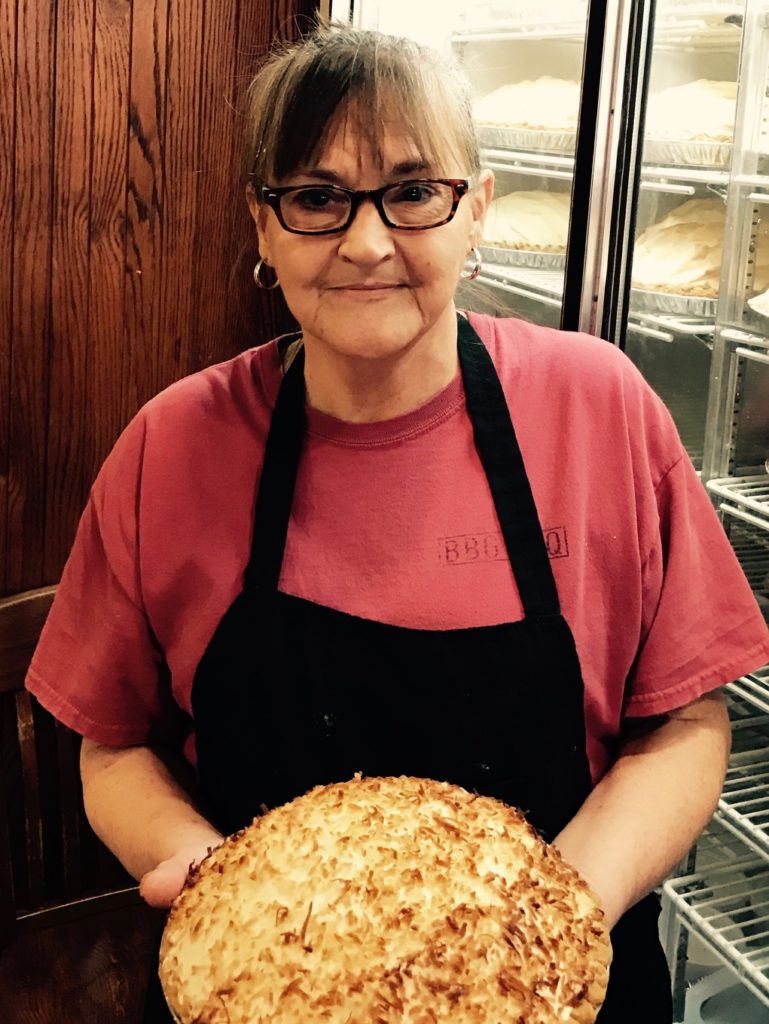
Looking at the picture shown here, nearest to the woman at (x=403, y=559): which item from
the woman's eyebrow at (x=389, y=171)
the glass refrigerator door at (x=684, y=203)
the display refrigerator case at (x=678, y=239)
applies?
the woman's eyebrow at (x=389, y=171)

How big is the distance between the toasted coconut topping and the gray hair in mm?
688

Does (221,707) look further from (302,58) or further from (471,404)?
(302,58)

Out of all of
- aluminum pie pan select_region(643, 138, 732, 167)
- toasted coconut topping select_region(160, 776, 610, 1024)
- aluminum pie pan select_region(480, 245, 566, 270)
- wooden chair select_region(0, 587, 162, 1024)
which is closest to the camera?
toasted coconut topping select_region(160, 776, 610, 1024)

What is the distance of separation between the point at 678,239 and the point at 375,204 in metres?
1.04

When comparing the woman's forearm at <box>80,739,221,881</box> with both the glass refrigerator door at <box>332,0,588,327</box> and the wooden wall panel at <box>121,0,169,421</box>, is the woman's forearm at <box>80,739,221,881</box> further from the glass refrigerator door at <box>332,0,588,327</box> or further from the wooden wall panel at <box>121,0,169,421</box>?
the wooden wall panel at <box>121,0,169,421</box>

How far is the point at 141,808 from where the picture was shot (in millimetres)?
1219

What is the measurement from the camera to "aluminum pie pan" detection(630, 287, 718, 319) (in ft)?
6.12

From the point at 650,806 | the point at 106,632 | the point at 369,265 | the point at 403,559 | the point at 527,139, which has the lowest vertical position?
the point at 650,806

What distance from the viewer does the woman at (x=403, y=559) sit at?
112 cm

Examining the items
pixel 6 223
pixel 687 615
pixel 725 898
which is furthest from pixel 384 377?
→ pixel 6 223

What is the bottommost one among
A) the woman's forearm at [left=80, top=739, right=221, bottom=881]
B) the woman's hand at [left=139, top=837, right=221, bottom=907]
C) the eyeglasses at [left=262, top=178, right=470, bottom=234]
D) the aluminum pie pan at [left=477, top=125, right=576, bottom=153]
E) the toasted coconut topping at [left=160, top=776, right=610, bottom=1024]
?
the woman's forearm at [left=80, top=739, right=221, bottom=881]

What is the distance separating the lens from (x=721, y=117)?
179cm

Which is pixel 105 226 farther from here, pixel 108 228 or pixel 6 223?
pixel 6 223

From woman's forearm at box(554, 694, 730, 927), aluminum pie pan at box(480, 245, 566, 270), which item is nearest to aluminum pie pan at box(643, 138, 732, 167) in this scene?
aluminum pie pan at box(480, 245, 566, 270)
